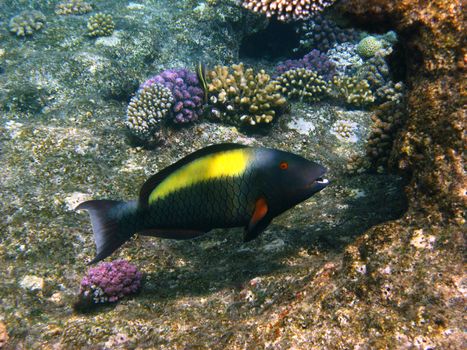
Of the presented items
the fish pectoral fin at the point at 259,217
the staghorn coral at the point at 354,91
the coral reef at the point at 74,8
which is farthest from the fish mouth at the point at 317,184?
the coral reef at the point at 74,8

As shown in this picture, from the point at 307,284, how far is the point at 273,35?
31.0 feet

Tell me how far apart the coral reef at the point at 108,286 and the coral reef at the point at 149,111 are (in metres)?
2.93

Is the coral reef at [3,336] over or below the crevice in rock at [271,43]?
below

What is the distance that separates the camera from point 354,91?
7469 mm

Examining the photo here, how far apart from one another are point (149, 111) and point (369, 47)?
22.0 ft

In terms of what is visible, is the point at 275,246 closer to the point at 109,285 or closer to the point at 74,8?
the point at 109,285

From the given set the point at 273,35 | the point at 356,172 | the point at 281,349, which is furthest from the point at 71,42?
the point at 281,349

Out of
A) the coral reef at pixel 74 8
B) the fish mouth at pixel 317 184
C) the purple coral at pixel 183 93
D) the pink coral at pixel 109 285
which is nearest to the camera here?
the fish mouth at pixel 317 184

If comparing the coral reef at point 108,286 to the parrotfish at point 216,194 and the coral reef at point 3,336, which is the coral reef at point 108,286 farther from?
the parrotfish at point 216,194

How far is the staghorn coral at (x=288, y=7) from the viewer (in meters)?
7.79

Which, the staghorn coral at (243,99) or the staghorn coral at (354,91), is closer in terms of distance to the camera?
the staghorn coral at (243,99)

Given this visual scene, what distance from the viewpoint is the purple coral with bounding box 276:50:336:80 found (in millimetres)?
8703

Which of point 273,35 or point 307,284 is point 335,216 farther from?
point 273,35

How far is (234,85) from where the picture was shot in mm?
6602
